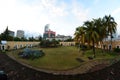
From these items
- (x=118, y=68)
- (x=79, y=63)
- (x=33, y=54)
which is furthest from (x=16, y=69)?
(x=118, y=68)

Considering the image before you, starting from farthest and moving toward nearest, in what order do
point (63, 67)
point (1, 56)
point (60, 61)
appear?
point (1, 56) → point (60, 61) → point (63, 67)

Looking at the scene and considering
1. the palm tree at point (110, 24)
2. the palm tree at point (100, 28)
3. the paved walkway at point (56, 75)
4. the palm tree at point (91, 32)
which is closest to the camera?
the paved walkway at point (56, 75)

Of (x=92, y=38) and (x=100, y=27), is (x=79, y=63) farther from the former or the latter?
(x=100, y=27)

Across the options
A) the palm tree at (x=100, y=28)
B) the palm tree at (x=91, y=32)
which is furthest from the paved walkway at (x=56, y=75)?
the palm tree at (x=100, y=28)

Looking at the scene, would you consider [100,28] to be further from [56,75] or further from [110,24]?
[56,75]

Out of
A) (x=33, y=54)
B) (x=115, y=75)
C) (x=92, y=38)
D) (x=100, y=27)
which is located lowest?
(x=115, y=75)

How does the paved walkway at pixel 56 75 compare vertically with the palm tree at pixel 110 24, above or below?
below

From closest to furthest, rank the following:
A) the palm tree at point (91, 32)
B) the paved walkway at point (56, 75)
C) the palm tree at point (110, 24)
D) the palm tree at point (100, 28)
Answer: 1. the paved walkway at point (56, 75)
2. the palm tree at point (91, 32)
3. the palm tree at point (100, 28)
4. the palm tree at point (110, 24)

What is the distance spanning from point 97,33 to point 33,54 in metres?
19.7

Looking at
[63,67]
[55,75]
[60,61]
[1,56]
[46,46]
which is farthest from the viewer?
[46,46]

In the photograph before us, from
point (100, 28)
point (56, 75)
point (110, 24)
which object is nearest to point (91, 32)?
point (100, 28)

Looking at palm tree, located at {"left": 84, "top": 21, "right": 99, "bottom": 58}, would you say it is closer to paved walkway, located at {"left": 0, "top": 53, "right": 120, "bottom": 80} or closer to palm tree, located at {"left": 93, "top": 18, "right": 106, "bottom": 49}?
palm tree, located at {"left": 93, "top": 18, "right": 106, "bottom": 49}

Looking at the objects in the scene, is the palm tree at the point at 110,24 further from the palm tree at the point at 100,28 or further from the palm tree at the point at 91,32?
the palm tree at the point at 91,32

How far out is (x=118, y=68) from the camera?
40312 mm
